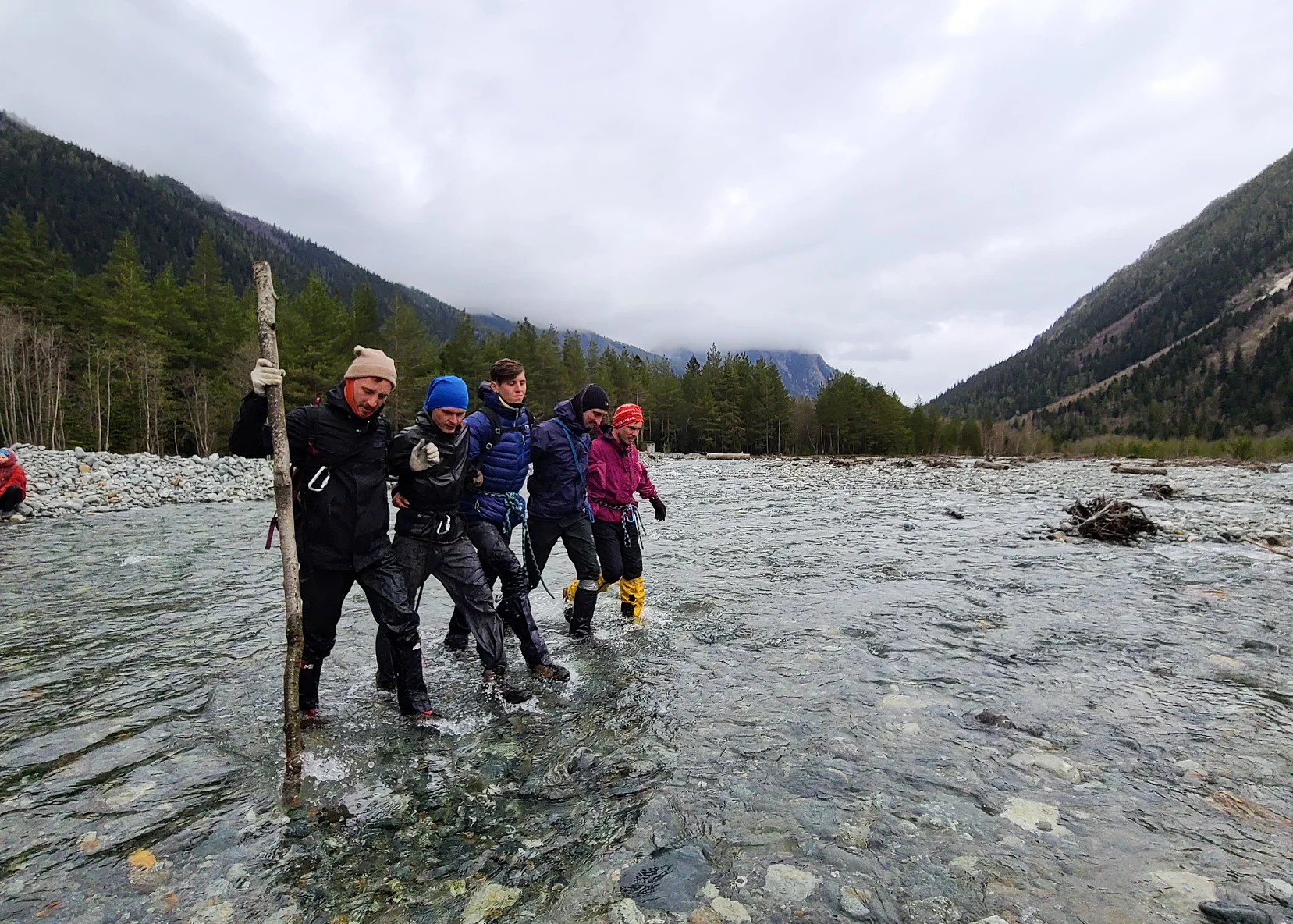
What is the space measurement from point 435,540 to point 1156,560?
11965mm

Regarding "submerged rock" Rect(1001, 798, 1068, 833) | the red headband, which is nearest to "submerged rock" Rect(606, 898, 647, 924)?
"submerged rock" Rect(1001, 798, 1068, 833)

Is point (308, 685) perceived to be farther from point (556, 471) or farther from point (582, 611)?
point (556, 471)

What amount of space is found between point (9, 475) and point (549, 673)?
20037 mm

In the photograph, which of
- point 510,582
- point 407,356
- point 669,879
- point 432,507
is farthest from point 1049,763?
point 407,356

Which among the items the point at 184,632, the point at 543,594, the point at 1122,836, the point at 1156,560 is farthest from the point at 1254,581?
the point at 184,632

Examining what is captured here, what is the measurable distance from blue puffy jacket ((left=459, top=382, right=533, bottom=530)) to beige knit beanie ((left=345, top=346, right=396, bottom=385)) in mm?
1117

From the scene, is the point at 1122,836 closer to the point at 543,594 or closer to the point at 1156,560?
the point at 543,594

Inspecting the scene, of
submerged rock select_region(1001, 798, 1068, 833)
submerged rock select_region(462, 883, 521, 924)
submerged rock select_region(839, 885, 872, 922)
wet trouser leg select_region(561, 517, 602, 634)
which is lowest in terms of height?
submerged rock select_region(1001, 798, 1068, 833)

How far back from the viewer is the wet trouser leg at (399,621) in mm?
4719

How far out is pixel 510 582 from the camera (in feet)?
19.2

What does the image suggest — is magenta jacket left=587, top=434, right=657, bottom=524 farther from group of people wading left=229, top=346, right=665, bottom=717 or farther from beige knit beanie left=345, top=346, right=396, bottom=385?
beige knit beanie left=345, top=346, right=396, bottom=385

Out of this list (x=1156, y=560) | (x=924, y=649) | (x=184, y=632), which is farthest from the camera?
(x=1156, y=560)

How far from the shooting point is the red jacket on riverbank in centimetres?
1622

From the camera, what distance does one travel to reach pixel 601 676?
230 inches
